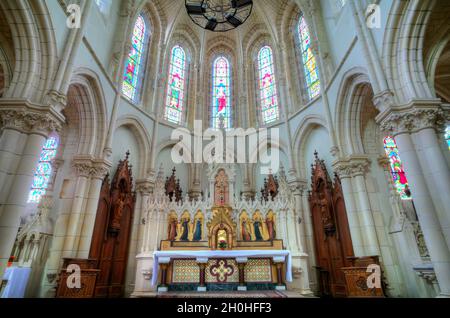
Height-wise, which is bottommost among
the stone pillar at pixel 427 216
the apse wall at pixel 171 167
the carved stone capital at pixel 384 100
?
the stone pillar at pixel 427 216

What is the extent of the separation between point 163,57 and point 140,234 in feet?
30.8

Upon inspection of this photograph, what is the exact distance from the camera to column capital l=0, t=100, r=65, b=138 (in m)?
5.43

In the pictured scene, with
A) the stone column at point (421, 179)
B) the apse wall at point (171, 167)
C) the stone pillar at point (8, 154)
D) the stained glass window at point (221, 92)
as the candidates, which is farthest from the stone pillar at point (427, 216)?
the stained glass window at point (221, 92)

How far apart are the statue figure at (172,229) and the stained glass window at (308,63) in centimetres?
842

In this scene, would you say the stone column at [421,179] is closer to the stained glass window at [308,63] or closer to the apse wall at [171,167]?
the stained glass window at [308,63]

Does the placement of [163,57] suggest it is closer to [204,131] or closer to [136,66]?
[136,66]

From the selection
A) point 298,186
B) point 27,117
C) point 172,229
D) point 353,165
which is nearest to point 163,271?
point 172,229

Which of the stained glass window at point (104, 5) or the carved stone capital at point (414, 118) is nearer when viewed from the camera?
the carved stone capital at point (414, 118)

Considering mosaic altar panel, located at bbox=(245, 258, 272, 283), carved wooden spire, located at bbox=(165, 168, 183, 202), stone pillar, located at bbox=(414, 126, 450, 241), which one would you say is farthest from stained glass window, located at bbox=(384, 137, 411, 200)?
carved wooden spire, located at bbox=(165, 168, 183, 202)

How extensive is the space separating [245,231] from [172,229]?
8.58 ft

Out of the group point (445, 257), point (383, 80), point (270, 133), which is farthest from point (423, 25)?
point (270, 133)

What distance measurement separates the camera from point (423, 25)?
19.8 feet

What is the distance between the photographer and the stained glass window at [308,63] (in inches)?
464

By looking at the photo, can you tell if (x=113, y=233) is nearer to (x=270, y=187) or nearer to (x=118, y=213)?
(x=118, y=213)
